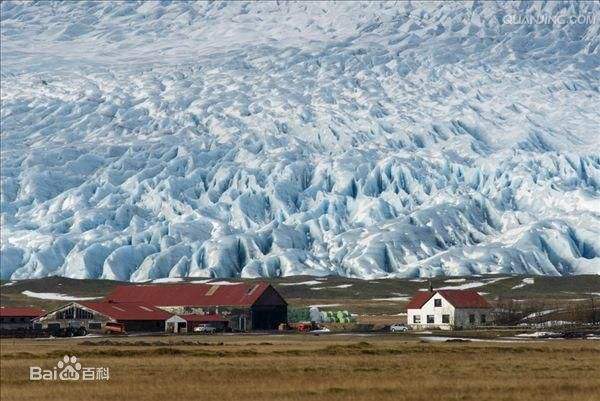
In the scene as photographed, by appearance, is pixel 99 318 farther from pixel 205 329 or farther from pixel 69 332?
pixel 69 332

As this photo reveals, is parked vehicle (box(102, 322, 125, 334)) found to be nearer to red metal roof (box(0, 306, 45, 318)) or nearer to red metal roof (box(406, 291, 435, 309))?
red metal roof (box(0, 306, 45, 318))

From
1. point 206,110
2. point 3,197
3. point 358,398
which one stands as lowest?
point 358,398

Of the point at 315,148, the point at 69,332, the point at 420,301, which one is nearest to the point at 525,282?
the point at 420,301

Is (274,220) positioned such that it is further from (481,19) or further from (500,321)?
(481,19)

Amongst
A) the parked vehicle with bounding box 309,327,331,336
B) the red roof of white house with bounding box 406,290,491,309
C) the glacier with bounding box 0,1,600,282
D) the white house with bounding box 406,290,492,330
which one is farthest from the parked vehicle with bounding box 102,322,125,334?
the glacier with bounding box 0,1,600,282

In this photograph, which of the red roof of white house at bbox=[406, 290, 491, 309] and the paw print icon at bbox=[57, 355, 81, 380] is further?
the red roof of white house at bbox=[406, 290, 491, 309]

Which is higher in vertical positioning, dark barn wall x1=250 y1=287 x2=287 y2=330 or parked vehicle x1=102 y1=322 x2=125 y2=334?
dark barn wall x1=250 y1=287 x2=287 y2=330

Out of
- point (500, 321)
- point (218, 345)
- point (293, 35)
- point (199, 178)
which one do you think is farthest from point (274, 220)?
point (218, 345)
